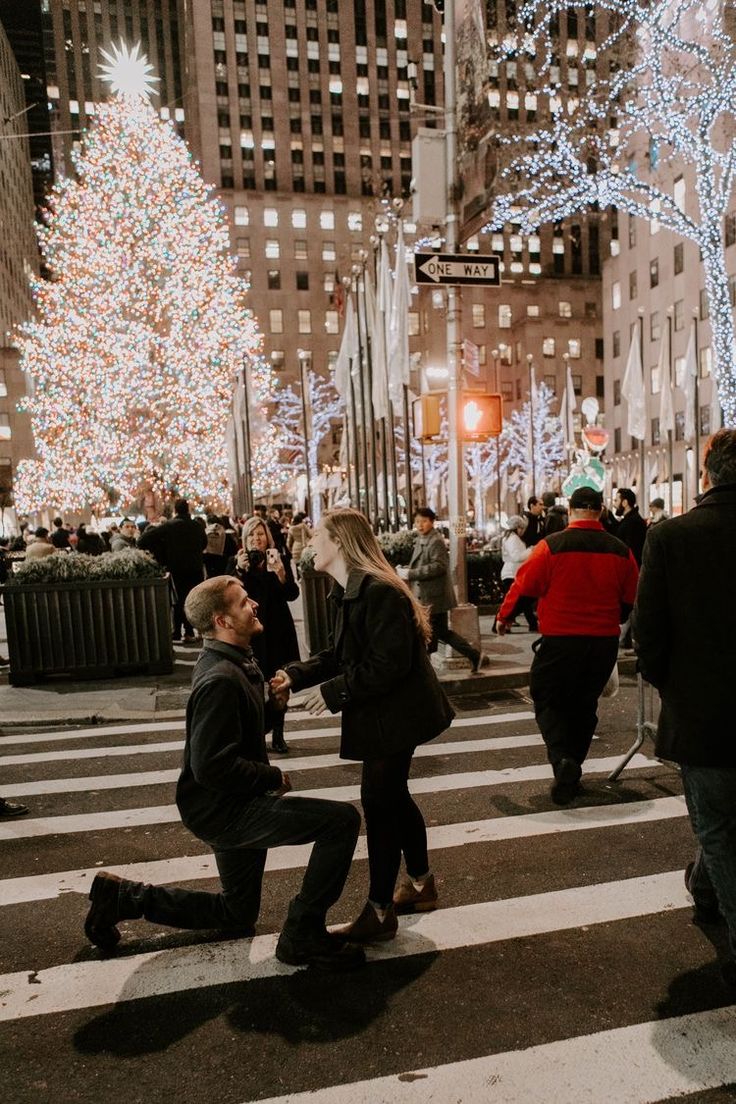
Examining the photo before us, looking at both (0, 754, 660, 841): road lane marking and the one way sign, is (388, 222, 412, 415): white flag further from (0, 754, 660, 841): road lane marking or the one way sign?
(0, 754, 660, 841): road lane marking

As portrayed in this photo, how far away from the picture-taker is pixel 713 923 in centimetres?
405

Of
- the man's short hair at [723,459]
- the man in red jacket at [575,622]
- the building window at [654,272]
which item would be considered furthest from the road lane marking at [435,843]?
the building window at [654,272]

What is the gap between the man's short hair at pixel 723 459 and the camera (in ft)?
11.3

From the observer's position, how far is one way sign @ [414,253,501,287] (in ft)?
32.2

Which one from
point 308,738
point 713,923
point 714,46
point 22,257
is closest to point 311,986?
point 713,923

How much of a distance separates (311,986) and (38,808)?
341cm

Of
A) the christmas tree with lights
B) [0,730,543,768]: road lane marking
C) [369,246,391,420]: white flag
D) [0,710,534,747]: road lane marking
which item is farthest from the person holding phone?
the christmas tree with lights

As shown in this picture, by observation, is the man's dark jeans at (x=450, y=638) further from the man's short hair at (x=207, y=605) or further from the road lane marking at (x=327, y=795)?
the man's short hair at (x=207, y=605)

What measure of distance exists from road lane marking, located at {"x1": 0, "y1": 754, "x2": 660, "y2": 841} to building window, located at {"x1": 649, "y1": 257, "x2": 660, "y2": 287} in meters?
52.7

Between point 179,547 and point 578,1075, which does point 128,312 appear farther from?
point 578,1075

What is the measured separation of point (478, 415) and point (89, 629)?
5.90 metres

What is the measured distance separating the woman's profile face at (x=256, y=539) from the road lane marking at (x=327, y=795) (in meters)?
2.39

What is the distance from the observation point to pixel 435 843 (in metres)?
5.19

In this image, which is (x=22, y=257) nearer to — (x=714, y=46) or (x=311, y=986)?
(x=714, y=46)
